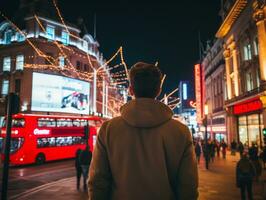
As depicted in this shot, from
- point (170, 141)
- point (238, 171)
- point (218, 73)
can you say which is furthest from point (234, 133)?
point (170, 141)

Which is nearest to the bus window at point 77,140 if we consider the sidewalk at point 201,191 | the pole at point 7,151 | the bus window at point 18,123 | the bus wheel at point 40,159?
the bus wheel at point 40,159

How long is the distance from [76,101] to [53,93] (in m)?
4.04

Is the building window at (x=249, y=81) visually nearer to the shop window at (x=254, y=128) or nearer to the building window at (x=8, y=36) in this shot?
the shop window at (x=254, y=128)

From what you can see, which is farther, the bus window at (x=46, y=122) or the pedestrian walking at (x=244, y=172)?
the bus window at (x=46, y=122)

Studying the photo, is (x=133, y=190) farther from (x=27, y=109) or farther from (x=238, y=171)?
(x=27, y=109)

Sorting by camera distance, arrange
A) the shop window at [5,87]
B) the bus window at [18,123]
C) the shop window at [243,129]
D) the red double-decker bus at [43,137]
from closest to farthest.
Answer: the red double-decker bus at [43,137] < the bus window at [18,123] < the shop window at [243,129] < the shop window at [5,87]

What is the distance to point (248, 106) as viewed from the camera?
88.2ft

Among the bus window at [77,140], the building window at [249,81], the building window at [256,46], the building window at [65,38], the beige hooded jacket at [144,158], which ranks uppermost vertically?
the building window at [65,38]

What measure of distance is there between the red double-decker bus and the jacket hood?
17.6 m

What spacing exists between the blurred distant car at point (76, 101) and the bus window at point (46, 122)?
14149 mm

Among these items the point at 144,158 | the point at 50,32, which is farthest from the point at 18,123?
the point at 50,32

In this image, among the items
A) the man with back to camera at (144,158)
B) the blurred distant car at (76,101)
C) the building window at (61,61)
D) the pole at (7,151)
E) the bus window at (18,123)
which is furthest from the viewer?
the building window at (61,61)

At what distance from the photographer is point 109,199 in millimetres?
1879

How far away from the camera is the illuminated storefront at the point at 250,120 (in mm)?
25062
